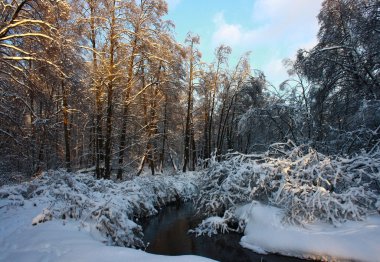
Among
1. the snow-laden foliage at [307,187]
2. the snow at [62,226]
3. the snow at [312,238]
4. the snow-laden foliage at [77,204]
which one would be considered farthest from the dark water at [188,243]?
the snow at [62,226]

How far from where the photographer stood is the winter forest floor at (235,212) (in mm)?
6051

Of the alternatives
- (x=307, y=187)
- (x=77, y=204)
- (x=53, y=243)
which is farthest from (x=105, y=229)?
(x=307, y=187)

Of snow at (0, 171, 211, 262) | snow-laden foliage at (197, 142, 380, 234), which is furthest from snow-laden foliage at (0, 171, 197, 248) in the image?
snow-laden foliage at (197, 142, 380, 234)

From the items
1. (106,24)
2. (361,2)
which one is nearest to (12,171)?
(106,24)

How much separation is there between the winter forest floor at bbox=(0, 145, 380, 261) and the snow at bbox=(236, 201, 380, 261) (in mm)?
23

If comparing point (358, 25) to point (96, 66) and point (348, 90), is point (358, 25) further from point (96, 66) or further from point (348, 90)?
point (96, 66)

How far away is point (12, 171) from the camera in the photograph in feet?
30.4

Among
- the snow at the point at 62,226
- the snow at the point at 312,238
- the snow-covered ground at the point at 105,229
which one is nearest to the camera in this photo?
the snow at the point at 62,226

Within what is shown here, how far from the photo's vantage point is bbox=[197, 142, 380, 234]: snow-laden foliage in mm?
9109

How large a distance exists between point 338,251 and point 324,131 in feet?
23.7

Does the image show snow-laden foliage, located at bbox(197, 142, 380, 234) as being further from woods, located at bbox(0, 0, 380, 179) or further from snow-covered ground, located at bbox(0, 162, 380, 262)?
woods, located at bbox(0, 0, 380, 179)

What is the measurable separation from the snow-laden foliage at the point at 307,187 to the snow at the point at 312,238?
0.29 meters

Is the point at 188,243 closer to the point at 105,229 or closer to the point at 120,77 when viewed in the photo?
the point at 105,229

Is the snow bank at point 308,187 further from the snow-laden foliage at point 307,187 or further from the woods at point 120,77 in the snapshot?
the woods at point 120,77
